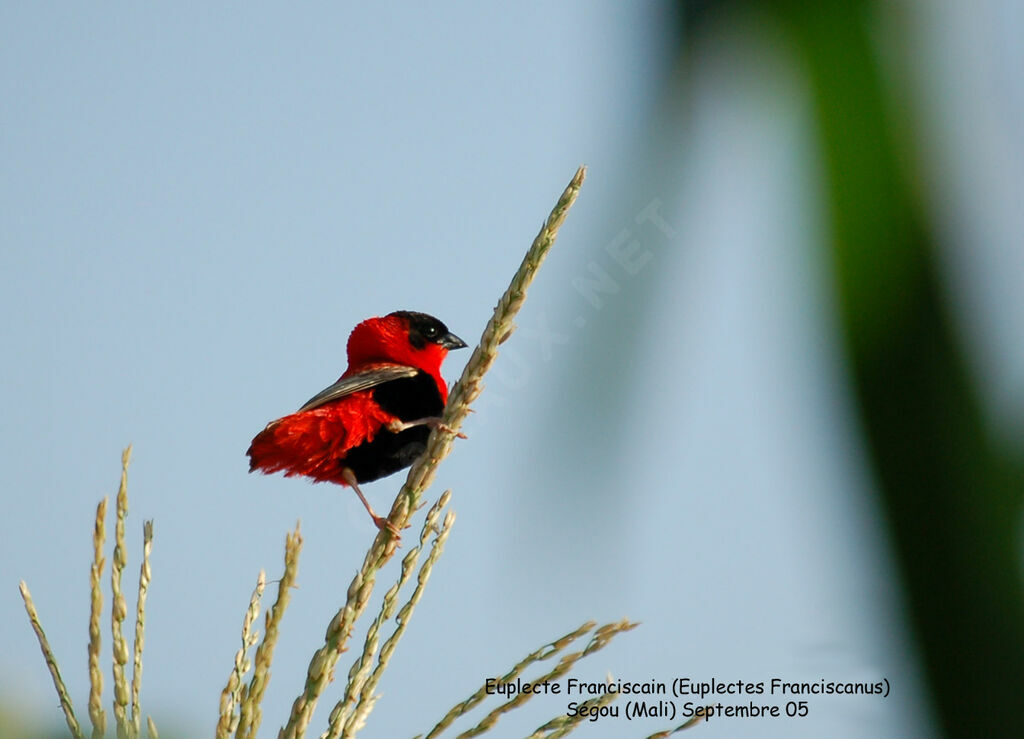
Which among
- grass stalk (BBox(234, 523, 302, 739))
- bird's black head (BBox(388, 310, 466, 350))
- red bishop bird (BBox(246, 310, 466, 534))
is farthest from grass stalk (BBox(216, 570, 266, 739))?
→ bird's black head (BBox(388, 310, 466, 350))

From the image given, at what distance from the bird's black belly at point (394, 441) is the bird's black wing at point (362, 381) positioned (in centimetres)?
3

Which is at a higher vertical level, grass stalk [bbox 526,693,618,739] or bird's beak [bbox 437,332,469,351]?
bird's beak [bbox 437,332,469,351]

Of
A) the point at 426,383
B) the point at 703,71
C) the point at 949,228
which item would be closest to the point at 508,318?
the point at 703,71

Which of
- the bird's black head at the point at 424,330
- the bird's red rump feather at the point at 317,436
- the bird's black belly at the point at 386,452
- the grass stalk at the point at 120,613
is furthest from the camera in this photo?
the bird's black head at the point at 424,330

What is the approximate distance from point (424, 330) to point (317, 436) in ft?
3.27

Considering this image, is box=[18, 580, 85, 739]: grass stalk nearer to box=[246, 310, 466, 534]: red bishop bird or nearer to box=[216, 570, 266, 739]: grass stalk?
box=[216, 570, 266, 739]: grass stalk

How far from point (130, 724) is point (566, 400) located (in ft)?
3.70

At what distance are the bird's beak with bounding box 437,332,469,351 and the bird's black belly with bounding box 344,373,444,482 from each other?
660 mm

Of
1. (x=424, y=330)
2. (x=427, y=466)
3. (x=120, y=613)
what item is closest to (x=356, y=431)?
(x=424, y=330)

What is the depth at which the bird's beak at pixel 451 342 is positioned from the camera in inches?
177

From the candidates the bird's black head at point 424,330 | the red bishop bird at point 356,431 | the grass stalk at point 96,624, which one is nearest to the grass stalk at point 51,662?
the grass stalk at point 96,624

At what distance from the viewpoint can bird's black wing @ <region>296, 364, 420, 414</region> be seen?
3.63 metres

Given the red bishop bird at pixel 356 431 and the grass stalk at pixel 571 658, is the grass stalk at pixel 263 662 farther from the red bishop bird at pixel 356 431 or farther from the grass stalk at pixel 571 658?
the red bishop bird at pixel 356 431

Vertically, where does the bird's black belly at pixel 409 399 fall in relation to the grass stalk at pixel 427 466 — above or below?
above
